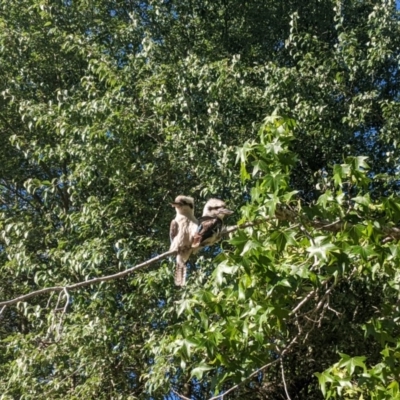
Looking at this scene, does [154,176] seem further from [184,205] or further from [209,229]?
[209,229]

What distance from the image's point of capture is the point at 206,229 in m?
3.53

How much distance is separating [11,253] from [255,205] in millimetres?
3463

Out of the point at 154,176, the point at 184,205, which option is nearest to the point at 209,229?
the point at 184,205

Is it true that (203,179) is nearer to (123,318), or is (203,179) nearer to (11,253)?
(123,318)

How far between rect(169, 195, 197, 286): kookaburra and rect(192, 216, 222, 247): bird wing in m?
0.13

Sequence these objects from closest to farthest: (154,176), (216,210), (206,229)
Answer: (206,229), (216,210), (154,176)

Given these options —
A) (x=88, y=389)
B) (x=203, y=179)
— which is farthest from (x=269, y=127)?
(x=88, y=389)

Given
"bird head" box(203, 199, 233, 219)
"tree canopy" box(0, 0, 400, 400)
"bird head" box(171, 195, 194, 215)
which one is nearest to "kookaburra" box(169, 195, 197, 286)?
"bird head" box(171, 195, 194, 215)

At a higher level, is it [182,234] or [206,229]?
[206,229]

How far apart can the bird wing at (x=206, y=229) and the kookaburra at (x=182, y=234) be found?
133mm

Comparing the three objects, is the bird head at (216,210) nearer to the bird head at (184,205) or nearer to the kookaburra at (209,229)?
the kookaburra at (209,229)

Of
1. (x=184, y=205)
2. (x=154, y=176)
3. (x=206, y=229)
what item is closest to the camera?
(x=206, y=229)

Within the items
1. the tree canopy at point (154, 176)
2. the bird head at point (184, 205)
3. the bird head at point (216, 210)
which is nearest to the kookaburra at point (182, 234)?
the bird head at point (184, 205)

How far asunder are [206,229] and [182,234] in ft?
0.96
